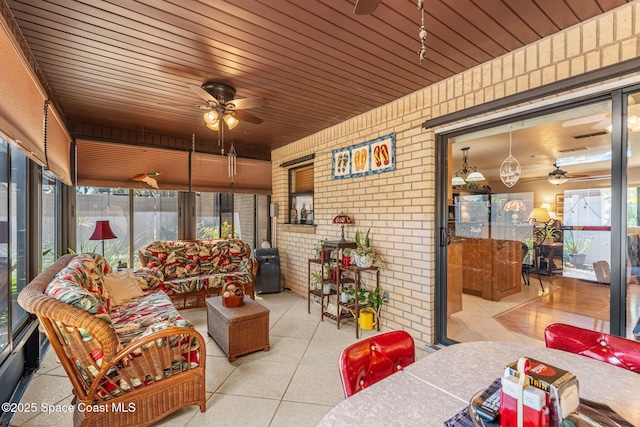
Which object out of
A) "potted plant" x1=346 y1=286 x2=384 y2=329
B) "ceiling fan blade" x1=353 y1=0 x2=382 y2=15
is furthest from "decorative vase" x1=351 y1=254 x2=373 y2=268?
"ceiling fan blade" x1=353 y1=0 x2=382 y2=15

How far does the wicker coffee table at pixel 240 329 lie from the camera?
2852 millimetres

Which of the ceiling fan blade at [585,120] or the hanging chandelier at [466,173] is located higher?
the ceiling fan blade at [585,120]

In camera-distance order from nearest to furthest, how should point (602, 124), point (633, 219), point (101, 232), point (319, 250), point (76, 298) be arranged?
1. point (76, 298)
2. point (633, 219)
3. point (602, 124)
4. point (101, 232)
5. point (319, 250)

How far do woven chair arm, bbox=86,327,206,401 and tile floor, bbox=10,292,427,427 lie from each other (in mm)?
329

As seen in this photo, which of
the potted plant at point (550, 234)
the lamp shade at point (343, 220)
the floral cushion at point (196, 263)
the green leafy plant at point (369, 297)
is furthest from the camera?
the floral cushion at point (196, 263)

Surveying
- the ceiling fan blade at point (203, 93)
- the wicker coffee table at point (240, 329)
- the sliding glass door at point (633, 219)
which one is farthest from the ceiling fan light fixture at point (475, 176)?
the ceiling fan blade at point (203, 93)

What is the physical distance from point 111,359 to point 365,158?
3136mm

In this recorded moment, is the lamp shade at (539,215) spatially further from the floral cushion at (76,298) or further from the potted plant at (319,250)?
the floral cushion at (76,298)

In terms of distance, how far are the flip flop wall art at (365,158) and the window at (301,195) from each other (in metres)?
0.89

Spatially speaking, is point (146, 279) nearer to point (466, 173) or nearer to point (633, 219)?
point (466, 173)

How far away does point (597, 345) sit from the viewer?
149 cm

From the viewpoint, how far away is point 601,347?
4.85 feet

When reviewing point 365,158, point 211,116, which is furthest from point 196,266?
point 365,158

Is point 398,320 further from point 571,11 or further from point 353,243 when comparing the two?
point 571,11
